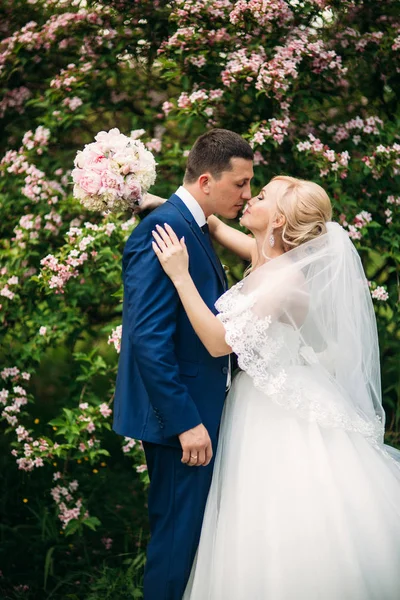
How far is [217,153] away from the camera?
299 cm

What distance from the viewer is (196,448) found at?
2738mm

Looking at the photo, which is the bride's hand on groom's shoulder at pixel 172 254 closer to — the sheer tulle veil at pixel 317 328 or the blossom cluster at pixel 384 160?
the sheer tulle veil at pixel 317 328

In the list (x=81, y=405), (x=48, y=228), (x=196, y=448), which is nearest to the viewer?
(x=196, y=448)

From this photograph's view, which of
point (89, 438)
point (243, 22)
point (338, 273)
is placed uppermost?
point (243, 22)

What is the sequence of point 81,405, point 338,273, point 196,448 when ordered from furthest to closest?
point 81,405 → point 338,273 → point 196,448

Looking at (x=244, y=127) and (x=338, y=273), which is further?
(x=244, y=127)

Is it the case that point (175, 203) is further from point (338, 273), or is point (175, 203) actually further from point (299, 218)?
point (338, 273)

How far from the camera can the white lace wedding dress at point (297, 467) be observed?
2648mm

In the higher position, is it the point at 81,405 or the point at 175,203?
the point at 175,203

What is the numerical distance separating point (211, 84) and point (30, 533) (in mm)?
A: 2893

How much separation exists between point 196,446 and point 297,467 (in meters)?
0.41

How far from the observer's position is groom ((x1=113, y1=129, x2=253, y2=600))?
270 cm

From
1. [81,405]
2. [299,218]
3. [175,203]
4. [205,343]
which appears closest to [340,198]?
[299,218]

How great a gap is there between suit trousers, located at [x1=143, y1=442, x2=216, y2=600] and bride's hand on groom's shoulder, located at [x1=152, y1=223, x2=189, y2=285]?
71cm
